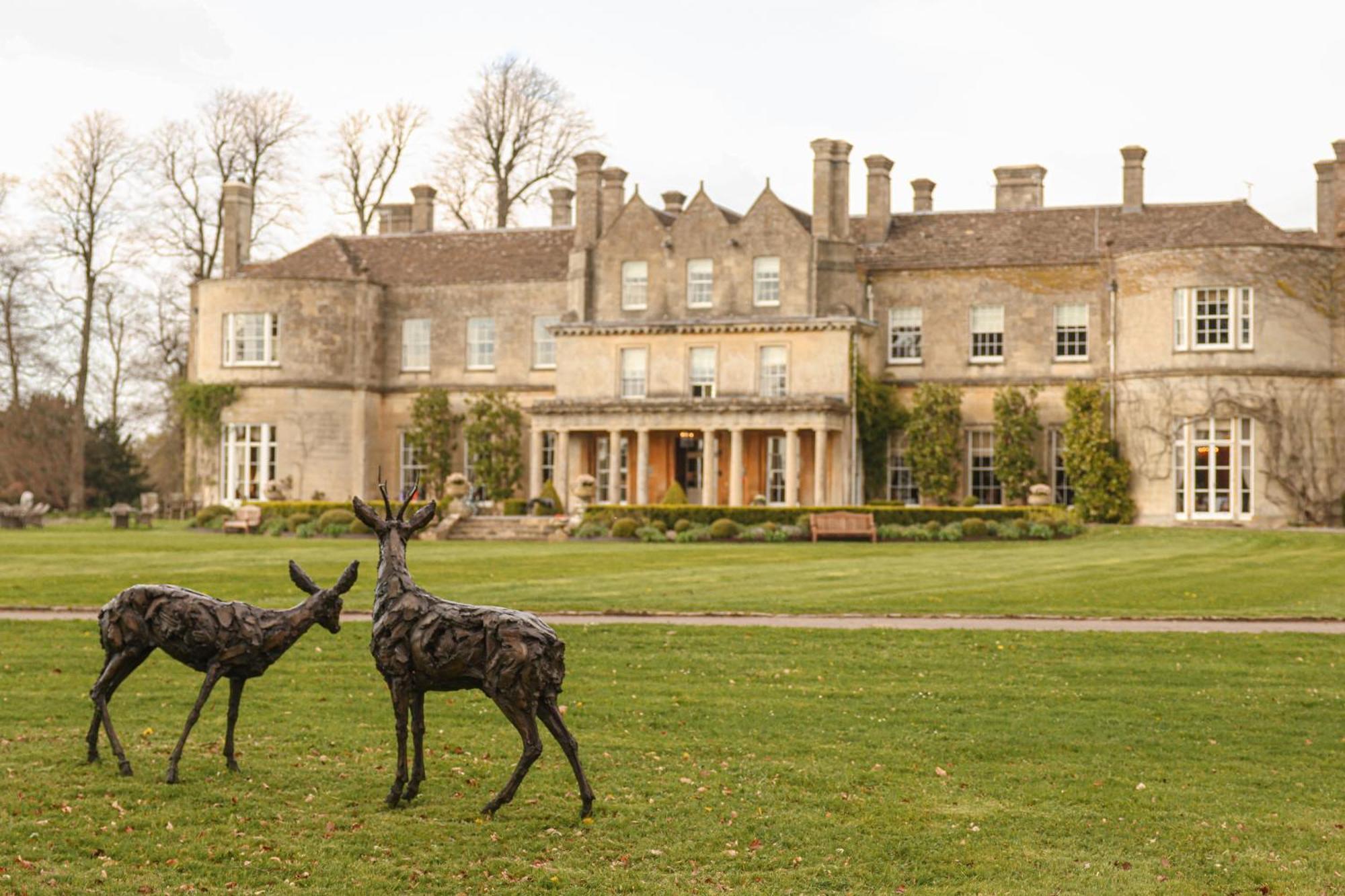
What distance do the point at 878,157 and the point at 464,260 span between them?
1293 cm

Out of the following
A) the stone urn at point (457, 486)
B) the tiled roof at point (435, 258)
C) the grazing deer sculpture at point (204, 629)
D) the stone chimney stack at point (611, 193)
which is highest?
the stone chimney stack at point (611, 193)

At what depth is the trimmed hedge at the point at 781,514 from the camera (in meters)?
36.8

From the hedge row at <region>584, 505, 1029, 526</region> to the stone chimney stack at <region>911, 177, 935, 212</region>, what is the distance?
43.0 ft

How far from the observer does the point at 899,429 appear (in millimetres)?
44094

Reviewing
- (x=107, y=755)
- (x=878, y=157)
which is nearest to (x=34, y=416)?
(x=878, y=157)

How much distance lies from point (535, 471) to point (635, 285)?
6.16 m

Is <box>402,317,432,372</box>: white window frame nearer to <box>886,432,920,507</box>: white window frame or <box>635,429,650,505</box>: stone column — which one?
<box>635,429,650,505</box>: stone column

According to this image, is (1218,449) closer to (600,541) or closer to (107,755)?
(600,541)

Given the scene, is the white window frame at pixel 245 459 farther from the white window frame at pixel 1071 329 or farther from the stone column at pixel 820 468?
the white window frame at pixel 1071 329

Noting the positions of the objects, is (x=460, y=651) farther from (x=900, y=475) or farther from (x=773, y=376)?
(x=900, y=475)

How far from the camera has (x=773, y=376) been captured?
43812 millimetres

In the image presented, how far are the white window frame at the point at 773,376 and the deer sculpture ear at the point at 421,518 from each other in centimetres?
3416

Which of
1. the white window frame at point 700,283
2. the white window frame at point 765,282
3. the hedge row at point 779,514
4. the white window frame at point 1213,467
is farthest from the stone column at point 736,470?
the white window frame at point 1213,467

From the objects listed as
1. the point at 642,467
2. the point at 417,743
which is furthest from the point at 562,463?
the point at 417,743
